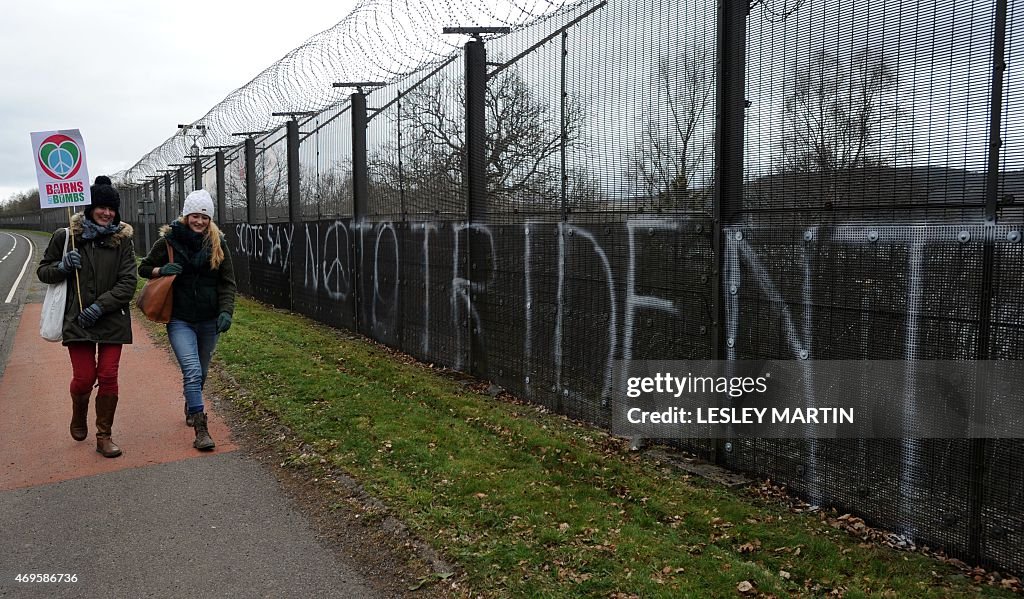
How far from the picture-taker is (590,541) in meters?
3.92

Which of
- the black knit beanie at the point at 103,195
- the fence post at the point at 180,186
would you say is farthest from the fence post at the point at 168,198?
the black knit beanie at the point at 103,195

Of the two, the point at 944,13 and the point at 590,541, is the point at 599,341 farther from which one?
the point at 944,13

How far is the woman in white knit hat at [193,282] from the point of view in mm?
5727

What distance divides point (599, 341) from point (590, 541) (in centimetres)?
235

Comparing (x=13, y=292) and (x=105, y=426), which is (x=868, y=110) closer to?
(x=105, y=426)

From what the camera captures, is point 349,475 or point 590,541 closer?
point 590,541

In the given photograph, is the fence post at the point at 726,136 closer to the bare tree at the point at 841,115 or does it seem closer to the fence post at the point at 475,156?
the bare tree at the point at 841,115

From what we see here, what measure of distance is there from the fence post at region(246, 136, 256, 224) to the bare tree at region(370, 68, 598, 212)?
785 cm

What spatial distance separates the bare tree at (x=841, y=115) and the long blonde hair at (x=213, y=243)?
390cm

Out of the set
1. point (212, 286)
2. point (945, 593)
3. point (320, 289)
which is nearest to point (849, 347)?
point (945, 593)

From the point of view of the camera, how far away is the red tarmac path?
546 centimetres

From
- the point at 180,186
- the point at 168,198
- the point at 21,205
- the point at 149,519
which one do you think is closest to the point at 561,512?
the point at 149,519

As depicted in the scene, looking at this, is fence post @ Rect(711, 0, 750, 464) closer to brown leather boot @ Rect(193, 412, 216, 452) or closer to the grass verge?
the grass verge

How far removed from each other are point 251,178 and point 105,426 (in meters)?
12.9
